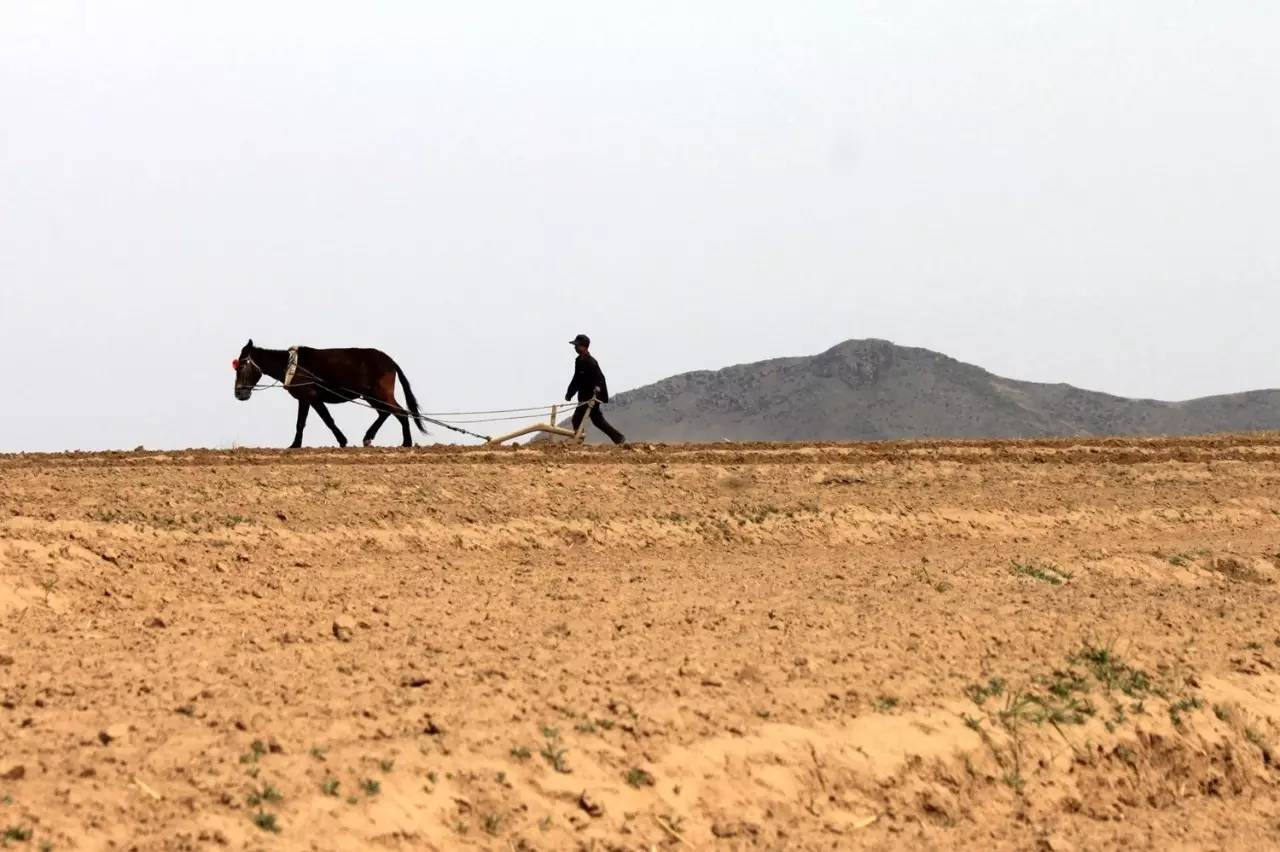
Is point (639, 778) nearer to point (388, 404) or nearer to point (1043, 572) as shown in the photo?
point (1043, 572)

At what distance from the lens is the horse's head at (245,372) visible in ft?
70.3

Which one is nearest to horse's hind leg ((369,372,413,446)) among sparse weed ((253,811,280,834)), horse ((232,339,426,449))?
horse ((232,339,426,449))

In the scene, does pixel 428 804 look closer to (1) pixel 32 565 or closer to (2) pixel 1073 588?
(1) pixel 32 565

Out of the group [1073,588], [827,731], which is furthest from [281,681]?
[1073,588]

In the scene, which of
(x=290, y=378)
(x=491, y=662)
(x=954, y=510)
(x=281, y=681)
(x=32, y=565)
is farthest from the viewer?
(x=290, y=378)

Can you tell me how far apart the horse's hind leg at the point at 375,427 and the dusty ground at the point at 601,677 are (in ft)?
24.3

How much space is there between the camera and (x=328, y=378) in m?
21.5

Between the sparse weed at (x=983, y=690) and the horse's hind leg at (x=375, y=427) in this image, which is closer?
the sparse weed at (x=983, y=690)

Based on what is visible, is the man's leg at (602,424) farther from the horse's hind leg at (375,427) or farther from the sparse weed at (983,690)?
the sparse weed at (983,690)

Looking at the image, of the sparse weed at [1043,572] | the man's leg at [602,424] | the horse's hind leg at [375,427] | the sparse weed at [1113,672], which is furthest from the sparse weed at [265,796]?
the horse's hind leg at [375,427]

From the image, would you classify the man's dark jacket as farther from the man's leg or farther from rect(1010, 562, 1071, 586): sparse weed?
rect(1010, 562, 1071, 586): sparse weed

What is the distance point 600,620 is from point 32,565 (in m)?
3.97

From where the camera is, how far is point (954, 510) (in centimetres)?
1474

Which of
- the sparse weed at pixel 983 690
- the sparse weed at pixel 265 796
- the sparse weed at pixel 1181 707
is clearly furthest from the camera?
the sparse weed at pixel 1181 707
